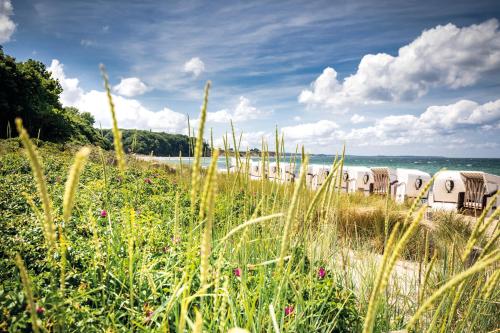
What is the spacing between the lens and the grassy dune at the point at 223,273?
0.62m

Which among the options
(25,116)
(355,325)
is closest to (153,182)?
(355,325)

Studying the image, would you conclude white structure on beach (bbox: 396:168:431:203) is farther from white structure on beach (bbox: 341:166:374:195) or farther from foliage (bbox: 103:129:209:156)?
foliage (bbox: 103:129:209:156)

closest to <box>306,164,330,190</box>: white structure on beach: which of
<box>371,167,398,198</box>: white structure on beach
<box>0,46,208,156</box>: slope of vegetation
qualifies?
<box>371,167,398,198</box>: white structure on beach

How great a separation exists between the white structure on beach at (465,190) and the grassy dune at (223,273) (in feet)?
18.5

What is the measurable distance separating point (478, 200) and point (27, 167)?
10.7m

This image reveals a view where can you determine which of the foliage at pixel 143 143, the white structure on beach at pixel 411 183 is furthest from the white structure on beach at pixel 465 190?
the foliage at pixel 143 143

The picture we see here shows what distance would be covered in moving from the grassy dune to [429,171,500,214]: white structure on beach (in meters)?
5.64

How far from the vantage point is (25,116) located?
1894cm

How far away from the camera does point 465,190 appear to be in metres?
7.83

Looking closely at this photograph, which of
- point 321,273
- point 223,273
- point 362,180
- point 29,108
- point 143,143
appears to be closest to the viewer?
point 223,273

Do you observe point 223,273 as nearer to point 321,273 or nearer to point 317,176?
point 321,273

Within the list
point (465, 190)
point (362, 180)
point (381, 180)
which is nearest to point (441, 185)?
point (465, 190)

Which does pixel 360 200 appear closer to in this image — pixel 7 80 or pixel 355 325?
pixel 355 325

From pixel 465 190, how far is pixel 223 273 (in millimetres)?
8345
